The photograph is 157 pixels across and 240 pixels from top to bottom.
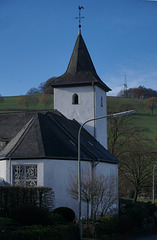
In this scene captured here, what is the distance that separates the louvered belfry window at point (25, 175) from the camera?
2805 cm

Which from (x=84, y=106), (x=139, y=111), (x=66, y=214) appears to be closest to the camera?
(x=66, y=214)

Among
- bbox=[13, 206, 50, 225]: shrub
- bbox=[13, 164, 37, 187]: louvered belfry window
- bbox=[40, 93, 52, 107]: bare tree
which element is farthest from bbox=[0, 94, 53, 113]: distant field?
bbox=[13, 206, 50, 225]: shrub

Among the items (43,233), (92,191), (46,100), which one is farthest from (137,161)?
(46,100)

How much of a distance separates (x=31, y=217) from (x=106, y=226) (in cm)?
588

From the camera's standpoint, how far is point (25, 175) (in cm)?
2819

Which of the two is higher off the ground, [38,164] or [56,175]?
[38,164]

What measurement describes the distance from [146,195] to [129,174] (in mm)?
12027

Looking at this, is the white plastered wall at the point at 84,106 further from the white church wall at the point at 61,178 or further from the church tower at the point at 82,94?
the white church wall at the point at 61,178

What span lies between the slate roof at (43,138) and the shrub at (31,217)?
265 inches

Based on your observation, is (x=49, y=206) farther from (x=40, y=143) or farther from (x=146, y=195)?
(x=146, y=195)

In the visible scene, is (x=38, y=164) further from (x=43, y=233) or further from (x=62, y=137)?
(x=43, y=233)

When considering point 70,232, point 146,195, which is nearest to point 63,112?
point 70,232

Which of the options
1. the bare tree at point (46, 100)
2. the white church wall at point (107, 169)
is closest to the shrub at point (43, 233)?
the white church wall at point (107, 169)

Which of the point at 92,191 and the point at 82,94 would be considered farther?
the point at 82,94
